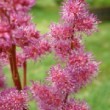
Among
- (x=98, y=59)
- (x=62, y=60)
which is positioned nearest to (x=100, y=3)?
(x=98, y=59)

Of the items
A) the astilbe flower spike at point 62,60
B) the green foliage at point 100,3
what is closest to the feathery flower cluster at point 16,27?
the astilbe flower spike at point 62,60

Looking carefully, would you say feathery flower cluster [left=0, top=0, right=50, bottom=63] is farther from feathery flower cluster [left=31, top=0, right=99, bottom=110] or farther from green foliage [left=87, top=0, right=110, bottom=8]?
green foliage [left=87, top=0, right=110, bottom=8]

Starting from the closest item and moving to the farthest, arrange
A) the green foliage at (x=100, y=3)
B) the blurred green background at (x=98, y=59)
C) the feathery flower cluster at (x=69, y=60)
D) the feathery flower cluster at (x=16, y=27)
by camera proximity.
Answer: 1. the feathery flower cluster at (x=16, y=27)
2. the feathery flower cluster at (x=69, y=60)
3. the blurred green background at (x=98, y=59)
4. the green foliage at (x=100, y=3)

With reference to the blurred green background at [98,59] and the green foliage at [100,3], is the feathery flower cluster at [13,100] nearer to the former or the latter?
the blurred green background at [98,59]

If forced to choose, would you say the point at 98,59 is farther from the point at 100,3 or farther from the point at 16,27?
the point at 100,3

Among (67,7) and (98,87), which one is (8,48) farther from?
(98,87)

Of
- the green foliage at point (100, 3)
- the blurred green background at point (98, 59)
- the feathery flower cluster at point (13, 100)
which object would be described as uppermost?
the green foliage at point (100, 3)

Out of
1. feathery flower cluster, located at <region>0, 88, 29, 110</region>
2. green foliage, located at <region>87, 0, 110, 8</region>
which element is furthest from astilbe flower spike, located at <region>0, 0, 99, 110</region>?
green foliage, located at <region>87, 0, 110, 8</region>
